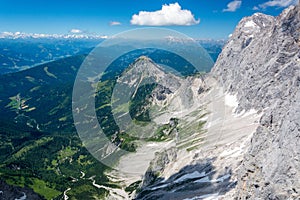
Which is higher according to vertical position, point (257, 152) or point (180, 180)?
point (257, 152)

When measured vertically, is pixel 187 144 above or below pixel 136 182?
above

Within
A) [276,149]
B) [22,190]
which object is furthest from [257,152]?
[22,190]

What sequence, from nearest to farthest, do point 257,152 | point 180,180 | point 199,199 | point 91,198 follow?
point 257,152 → point 199,199 → point 180,180 → point 91,198

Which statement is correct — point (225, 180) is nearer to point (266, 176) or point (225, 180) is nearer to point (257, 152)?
point (257, 152)

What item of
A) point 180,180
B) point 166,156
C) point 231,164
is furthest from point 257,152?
point 166,156

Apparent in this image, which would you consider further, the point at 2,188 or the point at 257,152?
the point at 2,188

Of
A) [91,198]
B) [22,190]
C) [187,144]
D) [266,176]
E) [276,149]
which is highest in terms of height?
[276,149]

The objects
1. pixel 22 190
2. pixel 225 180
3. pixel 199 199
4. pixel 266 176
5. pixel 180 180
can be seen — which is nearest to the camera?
pixel 266 176

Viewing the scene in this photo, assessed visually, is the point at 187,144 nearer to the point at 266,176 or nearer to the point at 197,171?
the point at 197,171

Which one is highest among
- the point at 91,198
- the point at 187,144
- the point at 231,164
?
the point at 231,164
